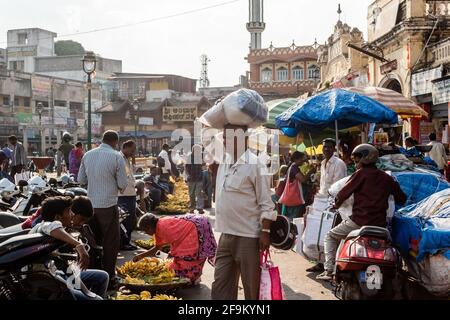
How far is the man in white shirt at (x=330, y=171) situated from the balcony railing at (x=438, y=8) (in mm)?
10693

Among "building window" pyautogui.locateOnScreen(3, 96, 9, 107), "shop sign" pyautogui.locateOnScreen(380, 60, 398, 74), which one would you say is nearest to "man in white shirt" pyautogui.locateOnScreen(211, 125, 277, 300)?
"shop sign" pyautogui.locateOnScreen(380, 60, 398, 74)

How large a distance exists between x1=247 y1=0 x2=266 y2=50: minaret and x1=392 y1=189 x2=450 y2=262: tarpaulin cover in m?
65.3

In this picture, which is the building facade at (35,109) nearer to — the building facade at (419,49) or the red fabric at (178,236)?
the building facade at (419,49)

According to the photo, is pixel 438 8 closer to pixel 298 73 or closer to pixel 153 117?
pixel 153 117

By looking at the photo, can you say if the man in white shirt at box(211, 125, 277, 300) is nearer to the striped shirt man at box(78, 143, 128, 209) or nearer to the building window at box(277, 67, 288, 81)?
the striped shirt man at box(78, 143, 128, 209)

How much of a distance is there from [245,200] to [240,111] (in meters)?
0.73

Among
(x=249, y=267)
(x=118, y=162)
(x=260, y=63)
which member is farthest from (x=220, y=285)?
(x=260, y=63)

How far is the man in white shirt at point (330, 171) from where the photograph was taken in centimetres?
764

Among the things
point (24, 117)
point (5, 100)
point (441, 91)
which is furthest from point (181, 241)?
point (5, 100)

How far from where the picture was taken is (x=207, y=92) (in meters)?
69.0

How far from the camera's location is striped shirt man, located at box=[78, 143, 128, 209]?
6.33 m

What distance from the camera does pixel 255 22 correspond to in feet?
228

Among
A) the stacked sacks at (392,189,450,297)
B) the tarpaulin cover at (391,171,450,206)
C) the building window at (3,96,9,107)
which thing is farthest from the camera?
the building window at (3,96,9,107)
